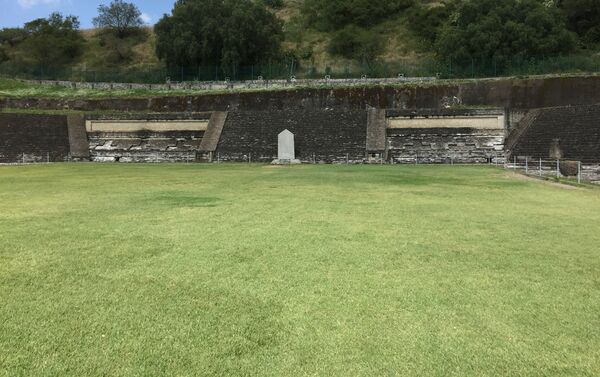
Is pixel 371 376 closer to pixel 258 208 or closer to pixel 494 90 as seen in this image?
pixel 258 208

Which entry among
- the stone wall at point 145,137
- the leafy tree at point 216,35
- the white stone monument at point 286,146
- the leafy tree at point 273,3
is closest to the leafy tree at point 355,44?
the leafy tree at point 216,35

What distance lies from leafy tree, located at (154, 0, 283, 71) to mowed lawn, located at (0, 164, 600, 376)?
26.0m

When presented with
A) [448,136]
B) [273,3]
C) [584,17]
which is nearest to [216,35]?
[448,136]

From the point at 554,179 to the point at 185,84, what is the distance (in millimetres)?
24382

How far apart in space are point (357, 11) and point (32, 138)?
29.0m

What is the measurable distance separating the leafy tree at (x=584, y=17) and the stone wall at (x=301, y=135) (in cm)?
2065

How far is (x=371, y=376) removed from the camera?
7.68 ft

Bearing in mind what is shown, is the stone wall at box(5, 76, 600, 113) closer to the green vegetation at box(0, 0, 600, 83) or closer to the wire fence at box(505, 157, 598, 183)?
the green vegetation at box(0, 0, 600, 83)

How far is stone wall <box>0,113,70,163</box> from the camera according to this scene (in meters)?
22.3

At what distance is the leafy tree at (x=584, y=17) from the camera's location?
32.9 meters

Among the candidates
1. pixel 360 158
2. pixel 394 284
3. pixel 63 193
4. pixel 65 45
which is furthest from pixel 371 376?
pixel 65 45

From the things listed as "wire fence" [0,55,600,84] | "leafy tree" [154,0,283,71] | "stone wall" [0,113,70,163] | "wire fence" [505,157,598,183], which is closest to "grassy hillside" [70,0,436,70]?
"wire fence" [0,55,600,84]

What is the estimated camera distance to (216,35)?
31.5m

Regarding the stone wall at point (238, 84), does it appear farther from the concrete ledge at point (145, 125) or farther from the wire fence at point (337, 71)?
the concrete ledge at point (145, 125)
